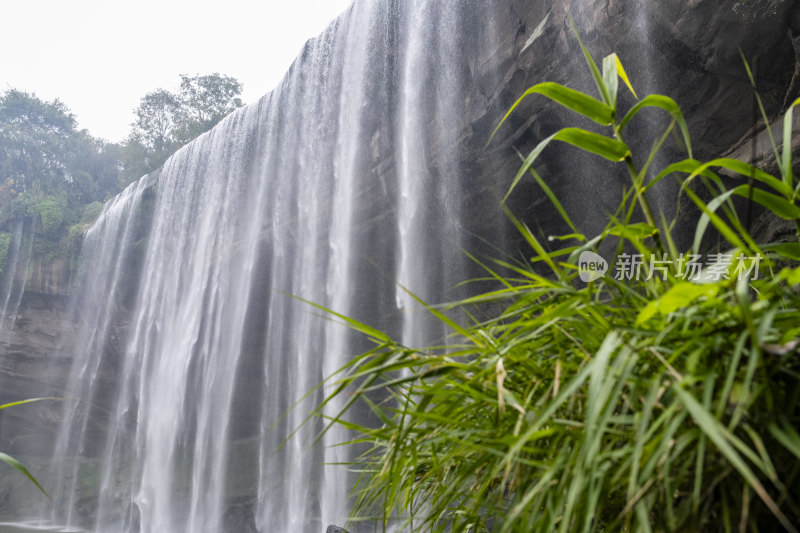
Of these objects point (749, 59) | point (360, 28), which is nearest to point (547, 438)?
point (749, 59)

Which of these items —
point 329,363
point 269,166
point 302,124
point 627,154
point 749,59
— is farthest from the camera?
point 269,166

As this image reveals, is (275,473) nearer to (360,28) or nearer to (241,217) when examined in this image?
(241,217)

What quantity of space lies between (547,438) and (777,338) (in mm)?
348

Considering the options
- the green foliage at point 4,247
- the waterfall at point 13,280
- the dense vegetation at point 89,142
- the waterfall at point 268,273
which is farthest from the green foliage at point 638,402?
the dense vegetation at point 89,142

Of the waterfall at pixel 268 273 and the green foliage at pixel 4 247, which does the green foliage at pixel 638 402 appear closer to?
the waterfall at pixel 268 273

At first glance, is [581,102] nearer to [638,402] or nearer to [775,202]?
[775,202]

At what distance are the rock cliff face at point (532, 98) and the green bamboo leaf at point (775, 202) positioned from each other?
3.80 meters

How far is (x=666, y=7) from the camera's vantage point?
6.77 metres

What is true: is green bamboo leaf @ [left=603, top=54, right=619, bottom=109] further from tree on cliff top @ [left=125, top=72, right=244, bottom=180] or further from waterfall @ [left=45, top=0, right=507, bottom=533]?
tree on cliff top @ [left=125, top=72, right=244, bottom=180]

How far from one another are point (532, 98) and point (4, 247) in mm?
18972

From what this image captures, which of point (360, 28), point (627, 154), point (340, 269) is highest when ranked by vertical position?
point (360, 28)

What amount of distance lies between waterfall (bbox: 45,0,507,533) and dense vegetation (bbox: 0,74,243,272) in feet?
21.5

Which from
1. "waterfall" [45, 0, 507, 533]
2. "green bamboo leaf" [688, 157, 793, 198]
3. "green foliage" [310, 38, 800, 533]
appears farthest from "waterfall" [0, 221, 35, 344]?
"green bamboo leaf" [688, 157, 793, 198]

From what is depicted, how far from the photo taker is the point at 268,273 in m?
14.3
